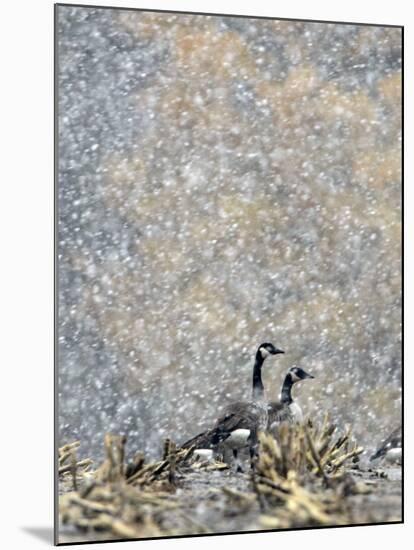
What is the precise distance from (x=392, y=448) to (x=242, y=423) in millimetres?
908

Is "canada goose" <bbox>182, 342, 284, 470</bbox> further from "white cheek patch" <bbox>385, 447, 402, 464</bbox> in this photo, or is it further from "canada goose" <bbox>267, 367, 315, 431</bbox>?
"white cheek patch" <bbox>385, 447, 402, 464</bbox>

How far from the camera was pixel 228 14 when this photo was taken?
750 cm

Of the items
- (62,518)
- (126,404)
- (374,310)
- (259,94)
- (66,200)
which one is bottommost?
(62,518)

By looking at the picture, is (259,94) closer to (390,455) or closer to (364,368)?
(364,368)

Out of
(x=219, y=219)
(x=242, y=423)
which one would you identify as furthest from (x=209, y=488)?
(x=219, y=219)

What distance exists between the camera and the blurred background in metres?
7.18

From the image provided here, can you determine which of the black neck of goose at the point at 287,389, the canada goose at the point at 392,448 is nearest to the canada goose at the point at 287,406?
the black neck of goose at the point at 287,389

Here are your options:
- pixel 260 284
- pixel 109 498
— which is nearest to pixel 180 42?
pixel 260 284

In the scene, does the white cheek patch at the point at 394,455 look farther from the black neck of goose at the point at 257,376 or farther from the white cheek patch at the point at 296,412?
the black neck of goose at the point at 257,376

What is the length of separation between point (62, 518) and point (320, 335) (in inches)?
65.7

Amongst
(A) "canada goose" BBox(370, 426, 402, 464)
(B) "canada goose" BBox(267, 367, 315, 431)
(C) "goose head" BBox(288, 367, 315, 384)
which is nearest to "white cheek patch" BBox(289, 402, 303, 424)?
(B) "canada goose" BBox(267, 367, 315, 431)

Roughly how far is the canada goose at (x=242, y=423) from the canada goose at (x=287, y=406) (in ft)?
0.15

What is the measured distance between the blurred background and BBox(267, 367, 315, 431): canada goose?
54 mm

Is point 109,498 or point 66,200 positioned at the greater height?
point 66,200
